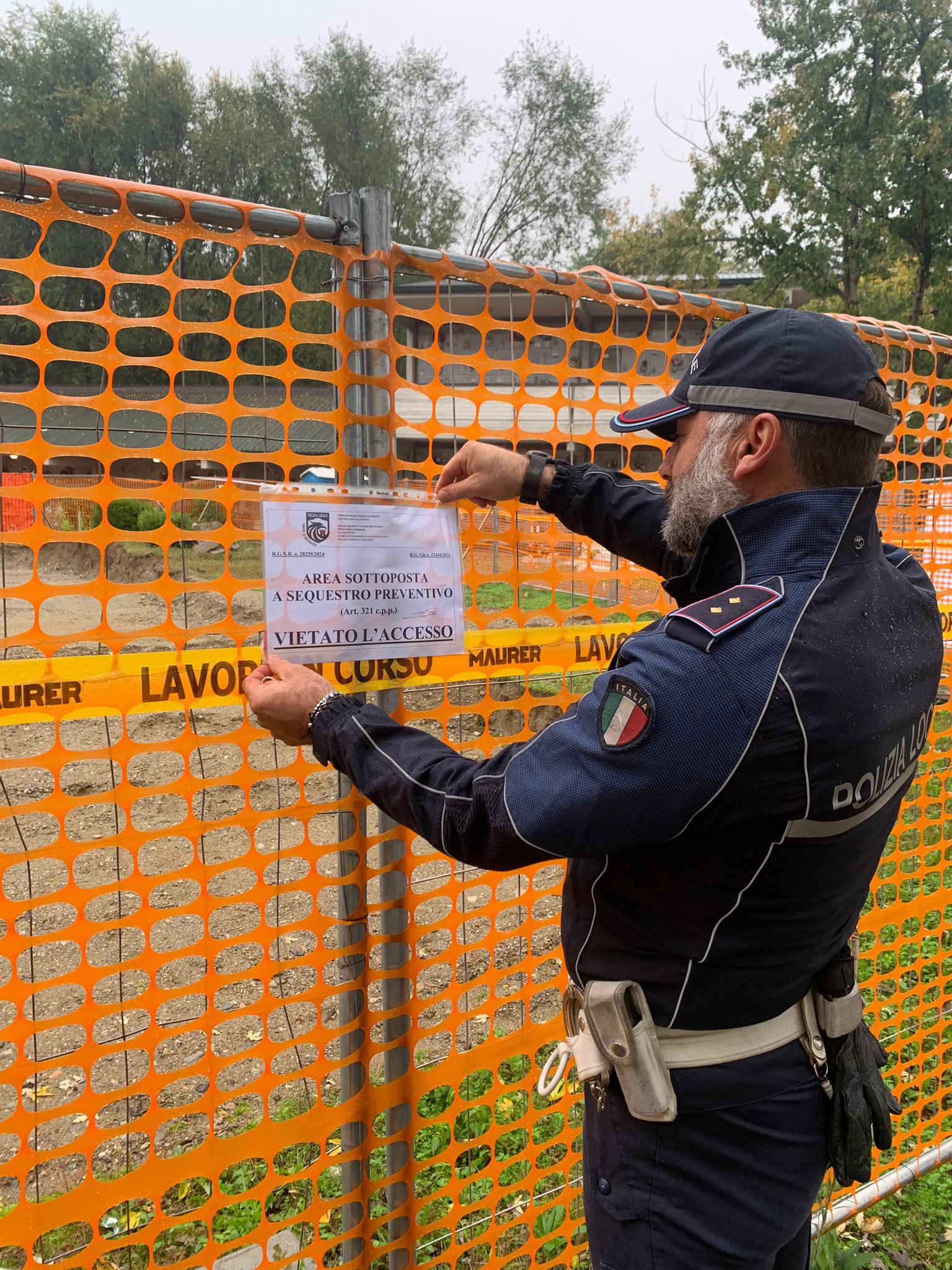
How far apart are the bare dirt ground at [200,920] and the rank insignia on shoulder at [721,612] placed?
0.92 meters

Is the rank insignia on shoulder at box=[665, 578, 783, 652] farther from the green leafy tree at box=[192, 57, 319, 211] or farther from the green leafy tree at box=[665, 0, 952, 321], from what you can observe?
the green leafy tree at box=[192, 57, 319, 211]

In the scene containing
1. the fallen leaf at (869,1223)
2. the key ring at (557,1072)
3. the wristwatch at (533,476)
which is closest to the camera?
the key ring at (557,1072)

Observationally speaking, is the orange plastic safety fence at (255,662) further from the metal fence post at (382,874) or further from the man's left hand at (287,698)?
the man's left hand at (287,698)

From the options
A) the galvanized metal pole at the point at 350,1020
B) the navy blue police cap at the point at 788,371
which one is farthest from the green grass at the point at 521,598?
the navy blue police cap at the point at 788,371

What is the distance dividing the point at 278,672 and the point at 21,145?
143 ft

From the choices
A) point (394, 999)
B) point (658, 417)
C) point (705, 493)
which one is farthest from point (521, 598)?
point (394, 999)

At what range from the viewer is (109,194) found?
1.63 m

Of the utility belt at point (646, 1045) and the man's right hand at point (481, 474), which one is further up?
the man's right hand at point (481, 474)

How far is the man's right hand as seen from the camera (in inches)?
81.7

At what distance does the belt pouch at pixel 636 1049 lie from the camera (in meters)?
1.57

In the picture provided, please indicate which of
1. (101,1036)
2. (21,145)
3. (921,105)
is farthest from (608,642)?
(21,145)

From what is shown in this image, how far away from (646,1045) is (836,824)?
542 millimetres

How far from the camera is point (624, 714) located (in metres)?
1.34

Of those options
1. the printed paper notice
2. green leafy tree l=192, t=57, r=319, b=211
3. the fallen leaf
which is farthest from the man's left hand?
green leafy tree l=192, t=57, r=319, b=211
